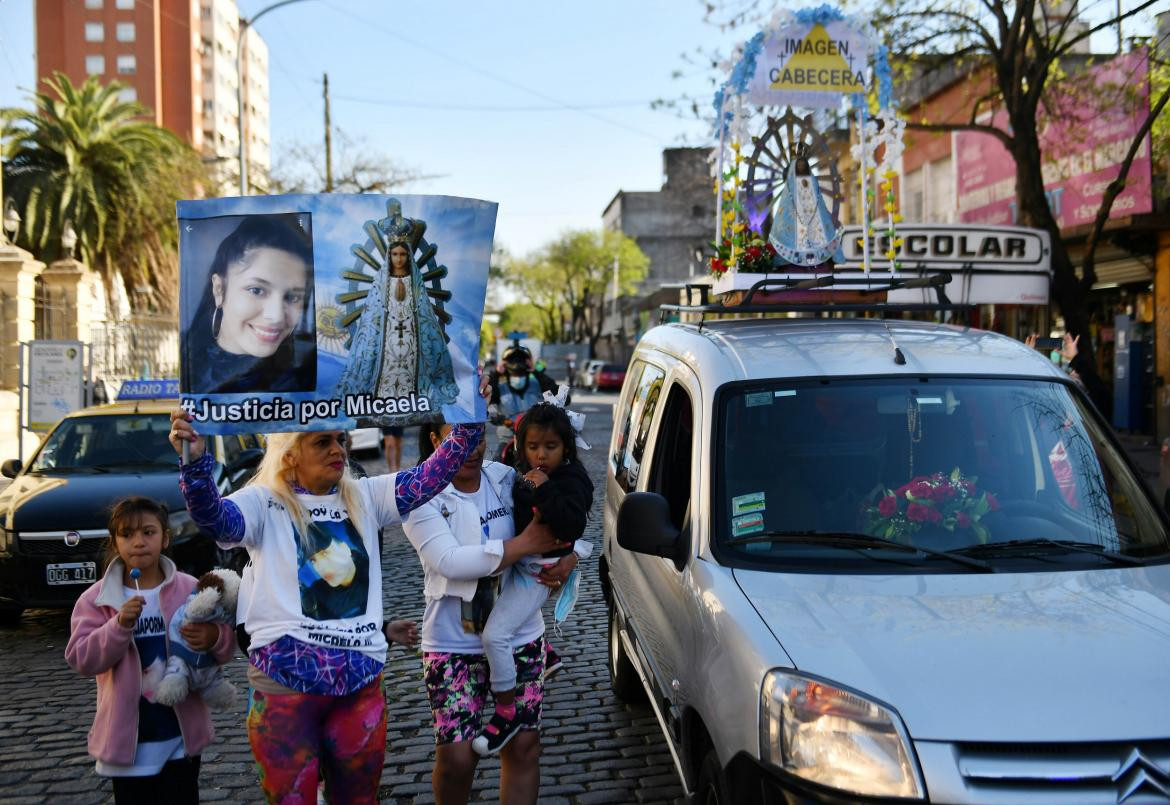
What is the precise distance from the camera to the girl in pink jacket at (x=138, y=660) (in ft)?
11.4

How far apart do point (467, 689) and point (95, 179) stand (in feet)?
92.7

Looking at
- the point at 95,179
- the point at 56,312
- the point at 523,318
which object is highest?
the point at 95,179

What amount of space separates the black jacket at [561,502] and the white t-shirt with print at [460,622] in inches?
4.7

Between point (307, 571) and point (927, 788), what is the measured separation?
1.87 m

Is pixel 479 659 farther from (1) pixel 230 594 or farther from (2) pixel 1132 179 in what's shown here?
(2) pixel 1132 179

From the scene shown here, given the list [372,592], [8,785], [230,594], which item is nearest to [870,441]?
[372,592]

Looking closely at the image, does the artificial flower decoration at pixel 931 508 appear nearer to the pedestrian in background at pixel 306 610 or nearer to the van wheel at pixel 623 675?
the pedestrian in background at pixel 306 610

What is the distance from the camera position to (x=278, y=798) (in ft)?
10.3

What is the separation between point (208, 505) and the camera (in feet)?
10.3

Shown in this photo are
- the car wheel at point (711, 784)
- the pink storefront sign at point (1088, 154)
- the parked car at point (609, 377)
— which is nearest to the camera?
the car wheel at point (711, 784)

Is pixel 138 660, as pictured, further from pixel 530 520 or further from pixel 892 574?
pixel 892 574

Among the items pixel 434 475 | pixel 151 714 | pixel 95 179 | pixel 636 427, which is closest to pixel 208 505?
pixel 434 475

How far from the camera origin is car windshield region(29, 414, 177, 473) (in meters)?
8.63

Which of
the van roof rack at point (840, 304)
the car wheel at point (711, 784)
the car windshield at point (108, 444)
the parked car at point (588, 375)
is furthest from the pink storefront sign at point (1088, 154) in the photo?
the parked car at point (588, 375)
